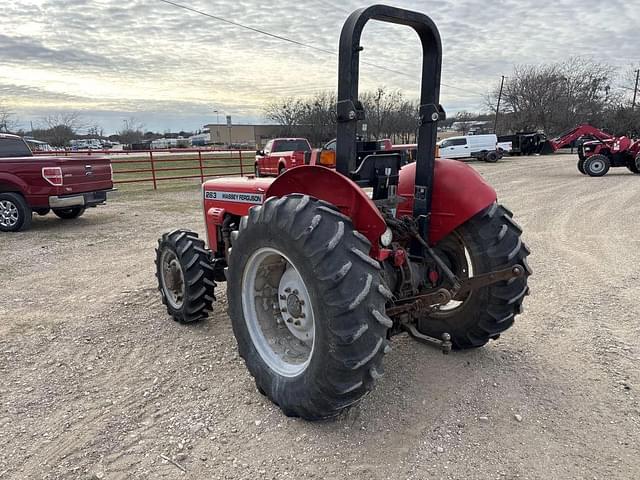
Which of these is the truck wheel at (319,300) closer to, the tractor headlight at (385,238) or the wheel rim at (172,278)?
the tractor headlight at (385,238)

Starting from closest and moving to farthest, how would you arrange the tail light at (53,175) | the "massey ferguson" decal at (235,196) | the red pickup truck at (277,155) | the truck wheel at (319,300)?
the truck wheel at (319,300) < the "massey ferguson" decal at (235,196) < the tail light at (53,175) < the red pickup truck at (277,155)

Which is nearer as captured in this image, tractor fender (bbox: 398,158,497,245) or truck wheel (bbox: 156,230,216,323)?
tractor fender (bbox: 398,158,497,245)

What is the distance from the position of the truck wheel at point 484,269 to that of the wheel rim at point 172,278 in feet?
7.57

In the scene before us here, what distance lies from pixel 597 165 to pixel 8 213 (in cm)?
1951

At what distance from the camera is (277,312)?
3180mm

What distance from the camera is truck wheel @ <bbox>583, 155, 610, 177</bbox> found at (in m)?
18.0

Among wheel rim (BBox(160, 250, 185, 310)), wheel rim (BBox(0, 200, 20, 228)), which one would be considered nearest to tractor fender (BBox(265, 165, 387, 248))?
wheel rim (BBox(160, 250, 185, 310))

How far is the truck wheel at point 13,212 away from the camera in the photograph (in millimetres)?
8969

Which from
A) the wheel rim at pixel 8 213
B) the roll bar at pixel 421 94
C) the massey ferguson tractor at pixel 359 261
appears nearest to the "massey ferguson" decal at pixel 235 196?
the massey ferguson tractor at pixel 359 261

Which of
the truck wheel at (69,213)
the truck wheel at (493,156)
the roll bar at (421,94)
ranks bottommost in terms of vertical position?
the truck wheel at (493,156)

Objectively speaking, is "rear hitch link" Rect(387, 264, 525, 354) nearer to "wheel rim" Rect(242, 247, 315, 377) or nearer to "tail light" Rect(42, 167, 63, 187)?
"wheel rim" Rect(242, 247, 315, 377)

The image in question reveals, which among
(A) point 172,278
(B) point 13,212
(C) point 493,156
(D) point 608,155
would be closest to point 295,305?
(A) point 172,278

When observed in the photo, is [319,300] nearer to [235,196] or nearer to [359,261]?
[359,261]

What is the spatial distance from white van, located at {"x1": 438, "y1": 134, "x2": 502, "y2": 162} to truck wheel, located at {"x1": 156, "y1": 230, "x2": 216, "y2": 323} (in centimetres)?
2583
